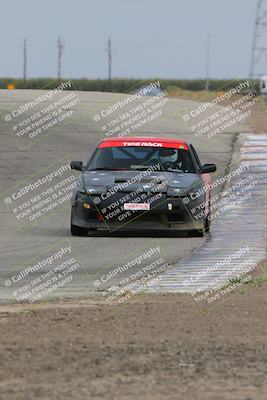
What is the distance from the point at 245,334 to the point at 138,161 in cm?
1016

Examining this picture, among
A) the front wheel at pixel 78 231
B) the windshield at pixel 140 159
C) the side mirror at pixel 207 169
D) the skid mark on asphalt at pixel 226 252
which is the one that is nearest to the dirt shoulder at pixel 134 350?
the skid mark on asphalt at pixel 226 252

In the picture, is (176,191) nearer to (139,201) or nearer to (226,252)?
(139,201)

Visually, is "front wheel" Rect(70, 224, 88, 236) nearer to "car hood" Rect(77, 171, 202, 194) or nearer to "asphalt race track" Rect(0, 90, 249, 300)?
"asphalt race track" Rect(0, 90, 249, 300)

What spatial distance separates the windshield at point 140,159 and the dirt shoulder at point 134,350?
8.20 meters

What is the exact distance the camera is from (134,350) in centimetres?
823

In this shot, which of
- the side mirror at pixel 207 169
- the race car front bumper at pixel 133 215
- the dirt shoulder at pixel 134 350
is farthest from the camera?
the side mirror at pixel 207 169

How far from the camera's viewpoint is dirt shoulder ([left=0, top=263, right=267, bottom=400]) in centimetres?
705

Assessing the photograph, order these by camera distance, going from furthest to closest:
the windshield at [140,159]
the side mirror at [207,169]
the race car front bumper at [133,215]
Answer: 1. the side mirror at [207,169]
2. the windshield at [140,159]
3. the race car front bumper at [133,215]

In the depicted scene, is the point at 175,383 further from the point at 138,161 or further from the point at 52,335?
the point at 138,161

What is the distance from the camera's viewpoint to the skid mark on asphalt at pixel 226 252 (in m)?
12.3

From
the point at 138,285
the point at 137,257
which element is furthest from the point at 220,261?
the point at 138,285

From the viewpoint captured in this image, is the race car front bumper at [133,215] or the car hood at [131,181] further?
the car hood at [131,181]

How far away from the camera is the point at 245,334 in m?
9.01

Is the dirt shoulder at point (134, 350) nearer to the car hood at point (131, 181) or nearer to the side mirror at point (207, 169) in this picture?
the car hood at point (131, 181)
